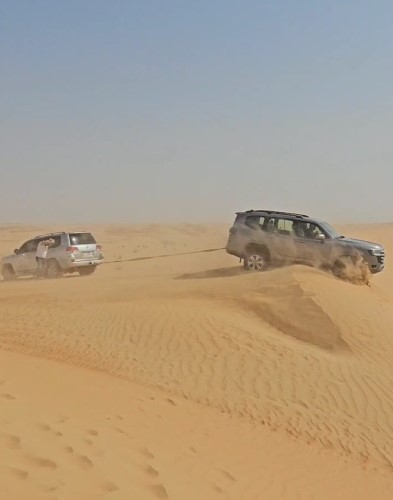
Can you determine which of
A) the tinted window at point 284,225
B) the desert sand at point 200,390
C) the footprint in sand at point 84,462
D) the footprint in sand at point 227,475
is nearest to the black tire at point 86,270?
the desert sand at point 200,390

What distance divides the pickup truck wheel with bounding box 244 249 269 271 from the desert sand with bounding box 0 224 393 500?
145 inches

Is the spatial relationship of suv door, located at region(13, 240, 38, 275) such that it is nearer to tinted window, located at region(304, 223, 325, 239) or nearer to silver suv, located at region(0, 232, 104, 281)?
silver suv, located at region(0, 232, 104, 281)

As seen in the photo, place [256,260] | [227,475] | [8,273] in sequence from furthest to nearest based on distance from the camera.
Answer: [8,273] < [256,260] < [227,475]

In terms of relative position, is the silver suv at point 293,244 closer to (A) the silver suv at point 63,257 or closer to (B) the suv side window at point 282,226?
(B) the suv side window at point 282,226

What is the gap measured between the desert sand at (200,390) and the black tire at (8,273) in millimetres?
7313

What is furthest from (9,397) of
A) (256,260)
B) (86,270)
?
(86,270)

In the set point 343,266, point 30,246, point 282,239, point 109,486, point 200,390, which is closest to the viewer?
point 109,486

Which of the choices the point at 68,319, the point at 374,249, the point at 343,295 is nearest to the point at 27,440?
the point at 68,319

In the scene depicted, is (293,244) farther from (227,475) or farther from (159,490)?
(159,490)

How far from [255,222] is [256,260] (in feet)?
4.07

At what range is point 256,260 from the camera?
1833cm

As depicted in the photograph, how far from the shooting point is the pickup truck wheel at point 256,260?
18.2 metres

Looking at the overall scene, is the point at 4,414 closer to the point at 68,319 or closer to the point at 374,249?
the point at 68,319

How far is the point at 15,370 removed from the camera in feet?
25.8
